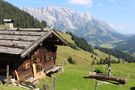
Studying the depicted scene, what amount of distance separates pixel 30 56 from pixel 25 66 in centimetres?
132

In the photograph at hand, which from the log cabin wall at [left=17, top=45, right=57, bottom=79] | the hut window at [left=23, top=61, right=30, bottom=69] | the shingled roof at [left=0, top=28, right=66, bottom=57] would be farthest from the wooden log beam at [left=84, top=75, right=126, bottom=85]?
the hut window at [left=23, top=61, right=30, bottom=69]

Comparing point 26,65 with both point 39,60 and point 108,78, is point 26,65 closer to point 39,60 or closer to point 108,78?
point 39,60

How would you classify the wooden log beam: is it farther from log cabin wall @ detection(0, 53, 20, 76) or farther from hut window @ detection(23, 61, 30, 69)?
log cabin wall @ detection(0, 53, 20, 76)

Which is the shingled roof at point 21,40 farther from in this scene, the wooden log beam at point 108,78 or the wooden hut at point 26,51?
the wooden log beam at point 108,78

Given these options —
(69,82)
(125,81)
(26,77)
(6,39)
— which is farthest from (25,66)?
(125,81)

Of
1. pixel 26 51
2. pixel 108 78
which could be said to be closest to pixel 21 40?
pixel 26 51

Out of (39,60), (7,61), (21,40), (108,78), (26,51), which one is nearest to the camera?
(26,51)

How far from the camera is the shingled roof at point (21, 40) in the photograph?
1137 inches

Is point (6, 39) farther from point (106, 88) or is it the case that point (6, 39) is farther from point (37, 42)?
point (106, 88)

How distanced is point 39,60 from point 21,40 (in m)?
4.16

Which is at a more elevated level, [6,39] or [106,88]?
[6,39]

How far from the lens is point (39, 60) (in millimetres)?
34344

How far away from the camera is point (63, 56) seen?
179 meters

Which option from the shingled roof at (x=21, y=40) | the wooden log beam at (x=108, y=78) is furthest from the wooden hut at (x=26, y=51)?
the wooden log beam at (x=108, y=78)
